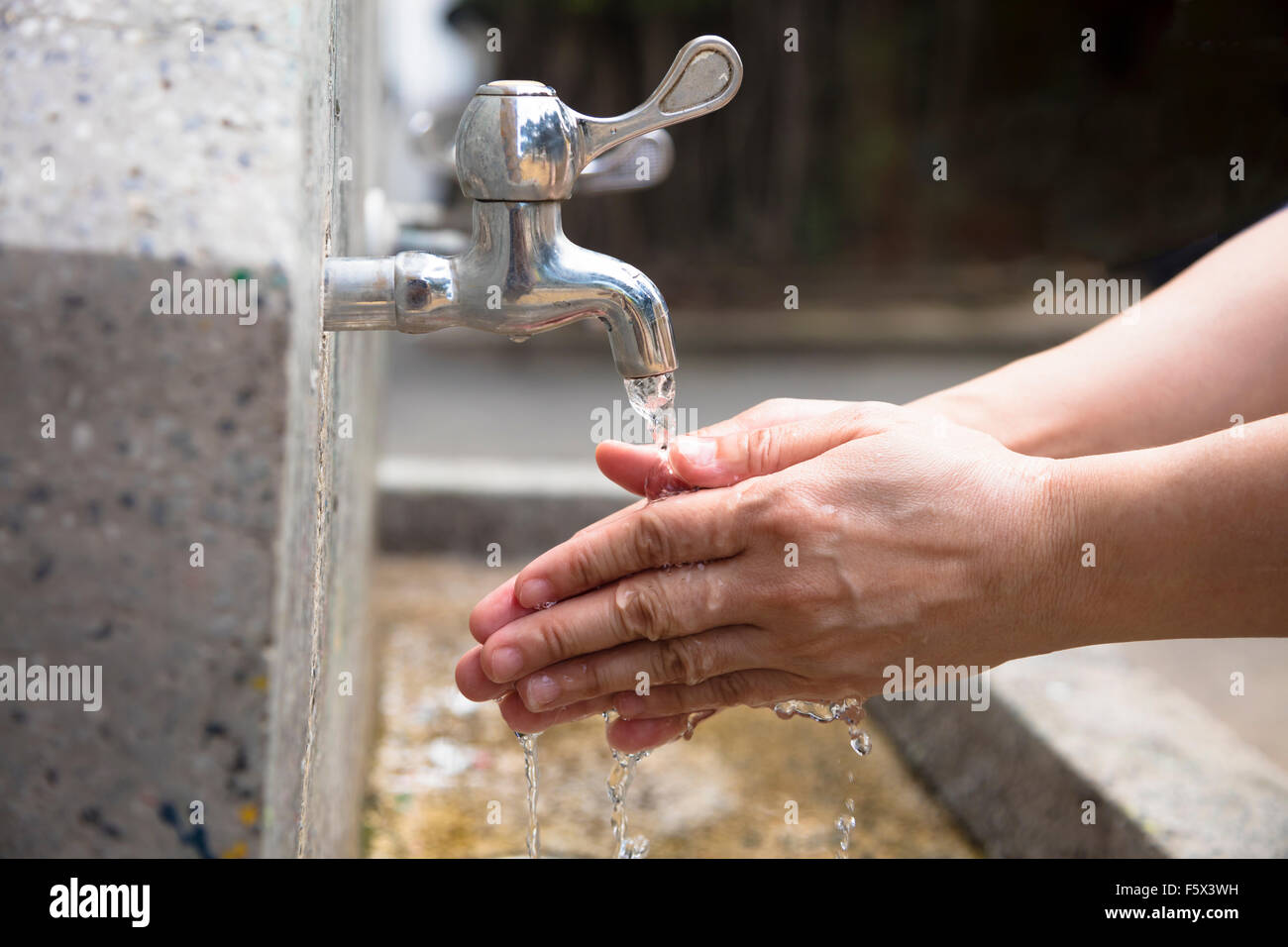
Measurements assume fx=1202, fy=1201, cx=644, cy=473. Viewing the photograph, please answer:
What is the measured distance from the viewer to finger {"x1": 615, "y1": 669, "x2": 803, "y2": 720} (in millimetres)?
964

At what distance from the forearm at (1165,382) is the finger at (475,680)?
51 centimetres


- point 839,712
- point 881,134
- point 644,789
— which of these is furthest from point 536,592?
point 881,134

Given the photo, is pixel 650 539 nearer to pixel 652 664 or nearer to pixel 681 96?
pixel 652 664

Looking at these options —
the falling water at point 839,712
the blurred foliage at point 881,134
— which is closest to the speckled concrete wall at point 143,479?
the falling water at point 839,712

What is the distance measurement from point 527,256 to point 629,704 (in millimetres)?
379

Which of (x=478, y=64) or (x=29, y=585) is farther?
(x=478, y=64)

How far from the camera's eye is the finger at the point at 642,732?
40.6 inches

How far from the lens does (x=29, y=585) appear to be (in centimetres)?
60

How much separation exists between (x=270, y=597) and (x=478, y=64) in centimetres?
612

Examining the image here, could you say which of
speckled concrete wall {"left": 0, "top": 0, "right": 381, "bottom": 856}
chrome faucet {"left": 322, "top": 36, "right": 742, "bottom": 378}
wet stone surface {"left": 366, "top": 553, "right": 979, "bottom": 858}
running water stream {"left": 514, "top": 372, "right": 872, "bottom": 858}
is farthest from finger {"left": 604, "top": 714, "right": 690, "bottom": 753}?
wet stone surface {"left": 366, "top": 553, "right": 979, "bottom": 858}

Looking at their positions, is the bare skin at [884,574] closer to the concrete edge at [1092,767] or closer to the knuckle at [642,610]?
the knuckle at [642,610]

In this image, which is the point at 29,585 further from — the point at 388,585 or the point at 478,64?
the point at 478,64

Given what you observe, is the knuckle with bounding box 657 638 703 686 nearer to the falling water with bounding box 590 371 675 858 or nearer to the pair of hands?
the pair of hands

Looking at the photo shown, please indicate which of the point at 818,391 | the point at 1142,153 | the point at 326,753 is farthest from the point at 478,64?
the point at 326,753
